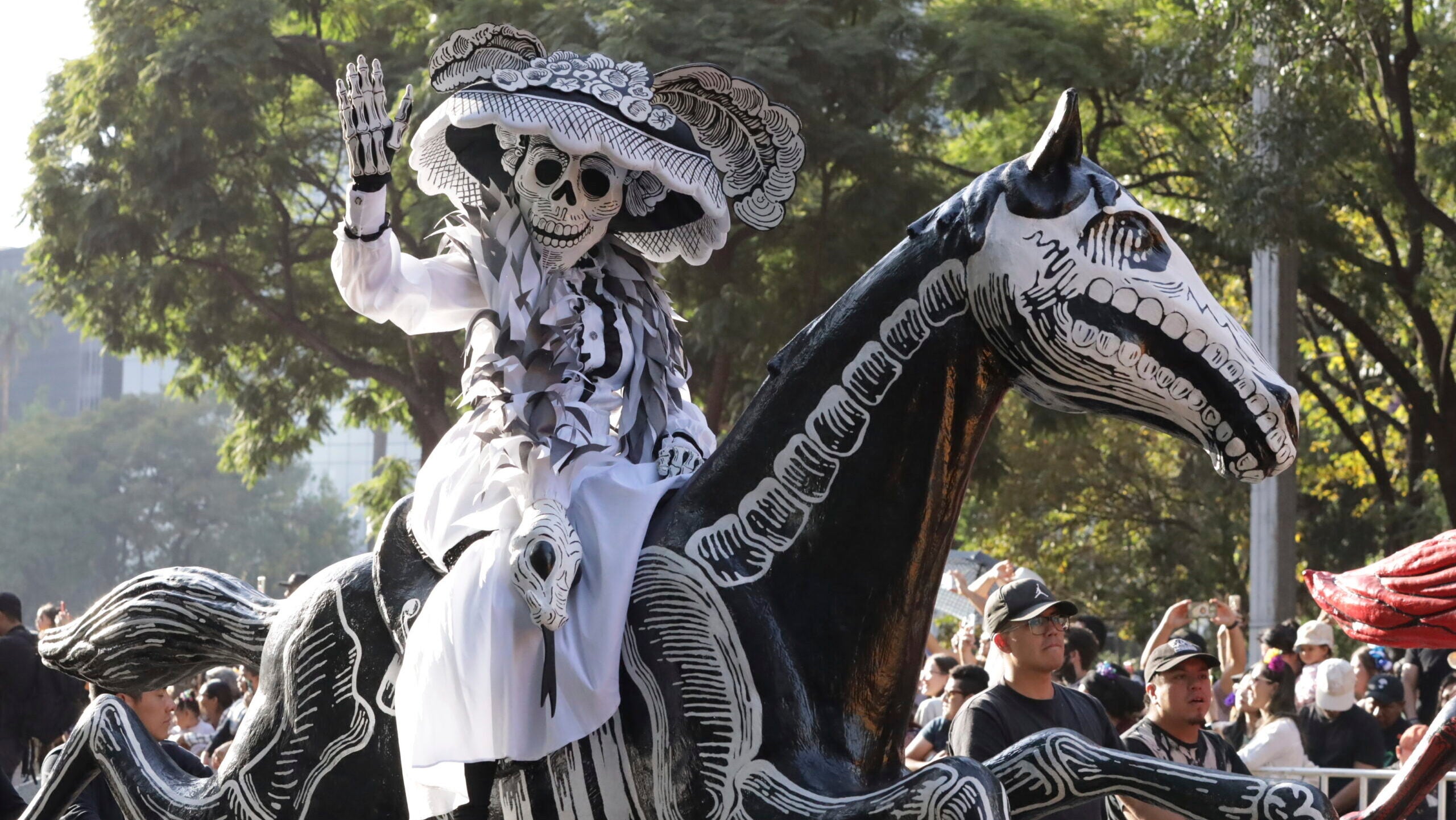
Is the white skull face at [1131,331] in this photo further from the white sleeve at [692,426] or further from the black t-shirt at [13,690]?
the black t-shirt at [13,690]

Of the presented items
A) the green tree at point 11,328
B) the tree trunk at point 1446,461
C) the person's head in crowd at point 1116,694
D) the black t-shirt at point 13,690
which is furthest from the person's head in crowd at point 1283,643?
the green tree at point 11,328

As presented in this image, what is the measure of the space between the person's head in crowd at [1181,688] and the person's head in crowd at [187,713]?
6838mm

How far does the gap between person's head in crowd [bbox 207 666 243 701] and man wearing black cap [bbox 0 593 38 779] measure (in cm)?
103

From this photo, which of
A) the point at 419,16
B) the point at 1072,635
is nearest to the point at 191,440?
the point at 419,16

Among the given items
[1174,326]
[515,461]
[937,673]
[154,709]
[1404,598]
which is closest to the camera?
[1174,326]

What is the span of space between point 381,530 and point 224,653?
2.35ft

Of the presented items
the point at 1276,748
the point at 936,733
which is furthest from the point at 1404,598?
the point at 1276,748

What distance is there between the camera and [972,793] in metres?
3.16

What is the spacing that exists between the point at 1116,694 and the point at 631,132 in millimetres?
4046

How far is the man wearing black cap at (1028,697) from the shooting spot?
5414mm

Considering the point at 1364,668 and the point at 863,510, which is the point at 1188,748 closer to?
the point at 863,510

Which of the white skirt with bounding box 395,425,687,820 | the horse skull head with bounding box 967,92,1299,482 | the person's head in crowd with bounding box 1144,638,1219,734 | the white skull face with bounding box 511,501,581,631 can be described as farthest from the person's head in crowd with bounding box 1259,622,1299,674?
the white skull face with bounding box 511,501,581,631

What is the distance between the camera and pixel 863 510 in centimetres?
365

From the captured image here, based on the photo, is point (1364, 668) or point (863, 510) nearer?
point (863, 510)
